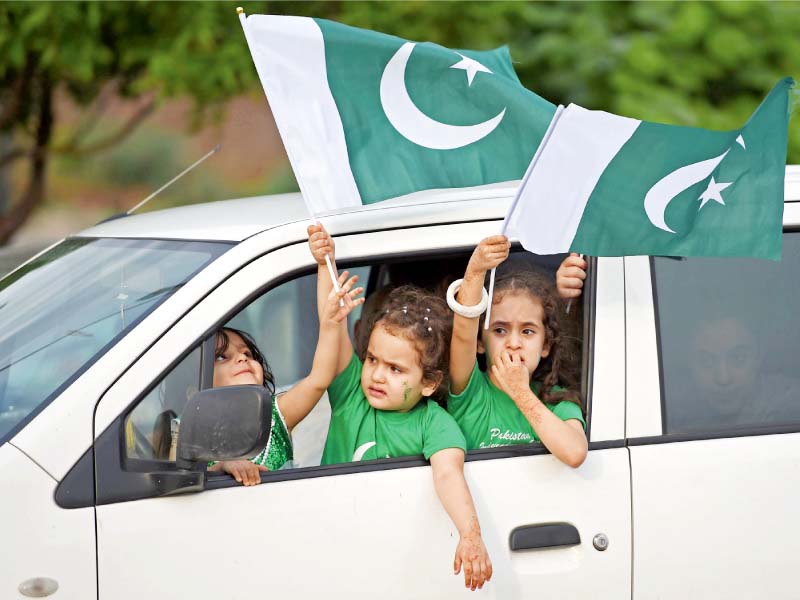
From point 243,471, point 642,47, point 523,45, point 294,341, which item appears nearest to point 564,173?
point 243,471

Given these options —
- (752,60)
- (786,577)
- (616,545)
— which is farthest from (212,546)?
(752,60)

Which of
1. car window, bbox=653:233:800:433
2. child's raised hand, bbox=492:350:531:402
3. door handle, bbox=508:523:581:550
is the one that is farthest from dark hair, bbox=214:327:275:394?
car window, bbox=653:233:800:433

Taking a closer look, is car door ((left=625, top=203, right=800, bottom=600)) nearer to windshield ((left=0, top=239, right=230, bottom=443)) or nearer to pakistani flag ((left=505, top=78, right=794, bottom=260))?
pakistani flag ((left=505, top=78, right=794, bottom=260))

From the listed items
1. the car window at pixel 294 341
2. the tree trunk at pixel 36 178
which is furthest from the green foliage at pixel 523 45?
the car window at pixel 294 341

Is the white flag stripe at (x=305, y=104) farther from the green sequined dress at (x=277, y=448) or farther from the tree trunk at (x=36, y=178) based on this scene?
the tree trunk at (x=36, y=178)

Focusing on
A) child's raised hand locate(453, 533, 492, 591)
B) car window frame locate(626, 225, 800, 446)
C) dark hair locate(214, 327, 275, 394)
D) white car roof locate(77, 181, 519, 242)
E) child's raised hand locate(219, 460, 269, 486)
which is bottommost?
child's raised hand locate(453, 533, 492, 591)

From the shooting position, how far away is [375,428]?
Result: 10.1ft

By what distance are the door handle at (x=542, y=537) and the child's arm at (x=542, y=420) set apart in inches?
6.4

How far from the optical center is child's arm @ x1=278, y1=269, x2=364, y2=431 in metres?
3.00

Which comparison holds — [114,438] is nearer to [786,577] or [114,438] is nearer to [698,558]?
[698,558]

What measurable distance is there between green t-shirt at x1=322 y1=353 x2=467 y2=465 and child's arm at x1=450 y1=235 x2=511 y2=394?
109 mm

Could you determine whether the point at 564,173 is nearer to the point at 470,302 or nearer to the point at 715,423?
the point at 470,302

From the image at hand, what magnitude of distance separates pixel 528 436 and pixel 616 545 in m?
0.35

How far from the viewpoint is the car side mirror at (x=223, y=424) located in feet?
8.63
